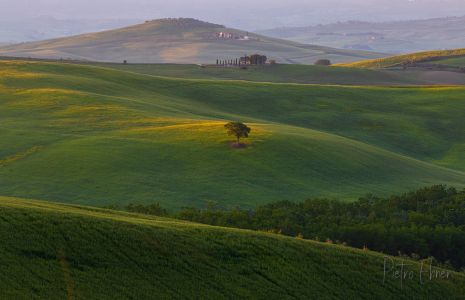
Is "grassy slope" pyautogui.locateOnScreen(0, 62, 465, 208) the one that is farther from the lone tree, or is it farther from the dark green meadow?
the lone tree

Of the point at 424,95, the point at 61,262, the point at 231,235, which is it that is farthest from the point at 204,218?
the point at 424,95

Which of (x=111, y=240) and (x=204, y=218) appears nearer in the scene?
(x=111, y=240)

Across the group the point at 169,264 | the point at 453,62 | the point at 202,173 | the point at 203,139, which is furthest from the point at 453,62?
the point at 169,264

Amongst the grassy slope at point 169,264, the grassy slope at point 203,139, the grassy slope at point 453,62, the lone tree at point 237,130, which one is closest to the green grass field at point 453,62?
the grassy slope at point 453,62

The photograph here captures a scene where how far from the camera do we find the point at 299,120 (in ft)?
354

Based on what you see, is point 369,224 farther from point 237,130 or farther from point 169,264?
point 237,130

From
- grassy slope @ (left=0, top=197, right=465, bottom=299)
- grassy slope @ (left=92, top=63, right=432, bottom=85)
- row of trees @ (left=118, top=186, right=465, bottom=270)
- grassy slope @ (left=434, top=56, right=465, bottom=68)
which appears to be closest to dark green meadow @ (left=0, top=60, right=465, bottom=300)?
grassy slope @ (left=0, top=197, right=465, bottom=299)

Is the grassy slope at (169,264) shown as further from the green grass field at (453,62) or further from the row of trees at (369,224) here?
the green grass field at (453,62)

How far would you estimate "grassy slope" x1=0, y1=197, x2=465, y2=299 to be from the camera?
3005 centimetres

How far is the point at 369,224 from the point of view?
4941cm

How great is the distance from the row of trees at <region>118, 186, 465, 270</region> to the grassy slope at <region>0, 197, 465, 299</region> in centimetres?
784

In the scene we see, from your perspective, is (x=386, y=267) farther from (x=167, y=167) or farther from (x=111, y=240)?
(x=167, y=167)

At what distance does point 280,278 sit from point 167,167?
36919 mm

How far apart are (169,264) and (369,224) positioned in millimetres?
19760
